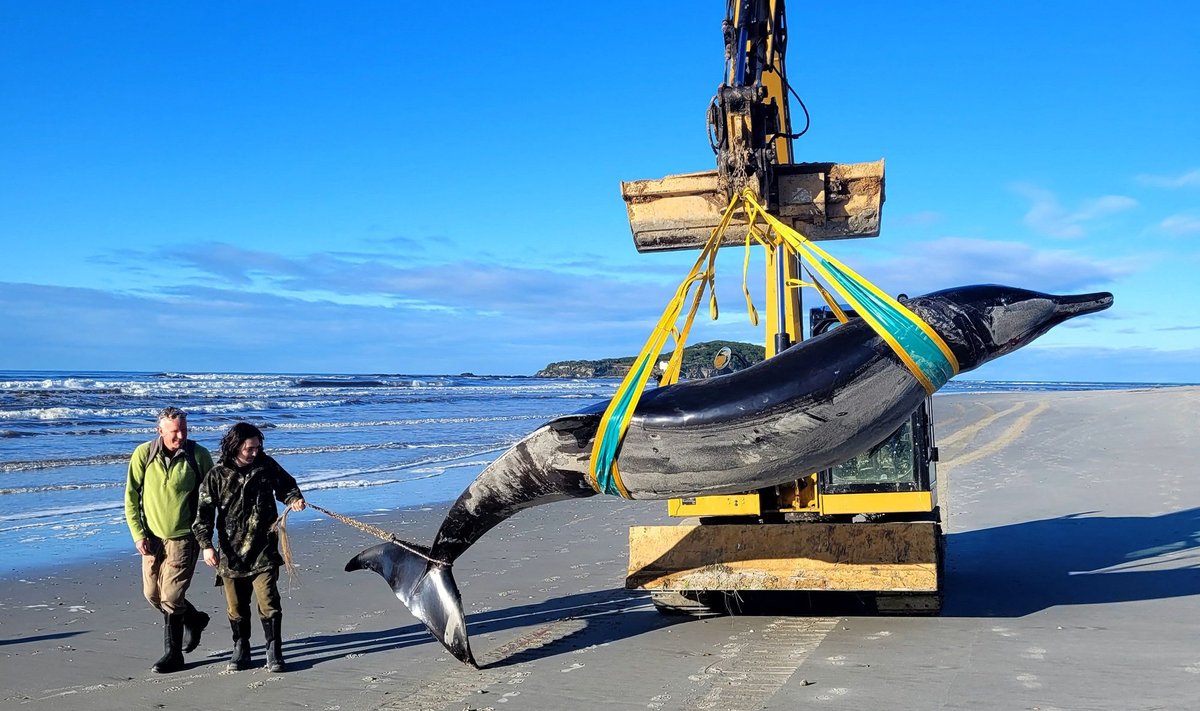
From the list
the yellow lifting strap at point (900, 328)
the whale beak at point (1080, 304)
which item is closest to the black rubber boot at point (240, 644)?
the yellow lifting strap at point (900, 328)

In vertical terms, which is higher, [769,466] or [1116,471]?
[769,466]

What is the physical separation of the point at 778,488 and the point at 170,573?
4.25 meters

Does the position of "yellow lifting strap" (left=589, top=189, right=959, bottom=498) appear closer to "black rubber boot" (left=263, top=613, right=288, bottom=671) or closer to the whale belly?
the whale belly

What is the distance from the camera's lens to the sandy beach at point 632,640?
5855mm

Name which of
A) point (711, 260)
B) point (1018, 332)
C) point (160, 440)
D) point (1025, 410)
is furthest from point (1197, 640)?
point (1025, 410)

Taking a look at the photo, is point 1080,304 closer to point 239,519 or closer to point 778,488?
point 778,488

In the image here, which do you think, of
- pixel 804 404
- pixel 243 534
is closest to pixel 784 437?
pixel 804 404

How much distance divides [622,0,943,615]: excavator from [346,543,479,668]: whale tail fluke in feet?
4.71

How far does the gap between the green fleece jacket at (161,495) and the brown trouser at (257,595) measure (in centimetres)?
53

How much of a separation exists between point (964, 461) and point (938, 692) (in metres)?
14.5

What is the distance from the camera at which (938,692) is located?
5.67 m

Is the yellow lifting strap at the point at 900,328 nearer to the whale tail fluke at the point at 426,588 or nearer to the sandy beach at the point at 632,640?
the sandy beach at the point at 632,640

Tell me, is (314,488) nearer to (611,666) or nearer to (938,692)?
(611,666)

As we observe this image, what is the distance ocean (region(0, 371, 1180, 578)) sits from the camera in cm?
1286
